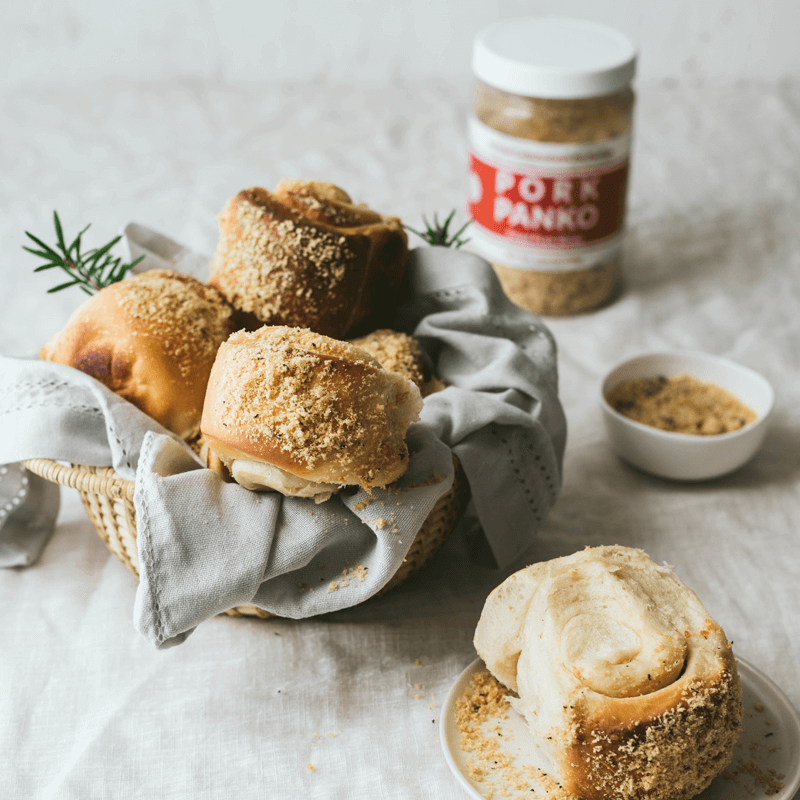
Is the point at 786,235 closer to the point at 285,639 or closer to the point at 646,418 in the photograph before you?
the point at 646,418

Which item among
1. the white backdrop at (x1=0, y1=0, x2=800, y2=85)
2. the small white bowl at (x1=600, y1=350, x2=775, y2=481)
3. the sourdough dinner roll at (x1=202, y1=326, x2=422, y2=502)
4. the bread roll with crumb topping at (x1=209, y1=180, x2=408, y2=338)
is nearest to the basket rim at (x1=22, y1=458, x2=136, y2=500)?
the sourdough dinner roll at (x1=202, y1=326, x2=422, y2=502)

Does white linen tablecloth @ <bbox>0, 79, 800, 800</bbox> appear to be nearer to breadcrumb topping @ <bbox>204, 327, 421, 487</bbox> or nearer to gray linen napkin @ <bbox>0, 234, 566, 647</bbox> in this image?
gray linen napkin @ <bbox>0, 234, 566, 647</bbox>

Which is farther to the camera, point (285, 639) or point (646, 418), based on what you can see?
point (646, 418)

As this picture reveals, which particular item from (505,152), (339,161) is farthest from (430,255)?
(339,161)

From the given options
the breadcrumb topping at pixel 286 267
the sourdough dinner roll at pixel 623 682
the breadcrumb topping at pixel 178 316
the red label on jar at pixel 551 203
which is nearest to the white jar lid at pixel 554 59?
the red label on jar at pixel 551 203

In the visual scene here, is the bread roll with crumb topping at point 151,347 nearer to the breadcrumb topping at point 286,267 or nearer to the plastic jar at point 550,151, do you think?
the breadcrumb topping at point 286,267
